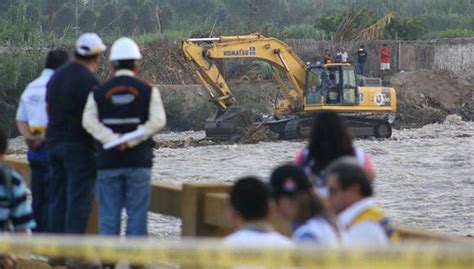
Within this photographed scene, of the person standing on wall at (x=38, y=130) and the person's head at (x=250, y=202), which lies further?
the person standing on wall at (x=38, y=130)

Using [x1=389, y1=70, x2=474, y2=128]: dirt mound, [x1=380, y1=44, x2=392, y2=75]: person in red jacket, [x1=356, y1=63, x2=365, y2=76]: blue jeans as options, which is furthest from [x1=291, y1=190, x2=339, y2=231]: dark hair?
[x1=380, y1=44, x2=392, y2=75]: person in red jacket

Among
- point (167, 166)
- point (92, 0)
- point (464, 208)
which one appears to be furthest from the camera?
point (92, 0)

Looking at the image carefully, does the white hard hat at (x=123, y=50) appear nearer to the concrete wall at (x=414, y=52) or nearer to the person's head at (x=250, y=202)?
the person's head at (x=250, y=202)

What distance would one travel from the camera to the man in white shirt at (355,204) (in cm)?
595

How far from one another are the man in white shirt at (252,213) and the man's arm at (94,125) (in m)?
2.76

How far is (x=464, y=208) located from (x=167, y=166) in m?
13.1

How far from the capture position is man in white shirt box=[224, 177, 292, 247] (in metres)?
5.58

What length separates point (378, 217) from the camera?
6.11 m

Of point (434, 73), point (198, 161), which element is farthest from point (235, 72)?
point (198, 161)

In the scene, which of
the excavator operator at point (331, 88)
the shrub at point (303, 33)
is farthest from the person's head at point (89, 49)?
the shrub at point (303, 33)

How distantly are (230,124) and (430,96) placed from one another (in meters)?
18.1

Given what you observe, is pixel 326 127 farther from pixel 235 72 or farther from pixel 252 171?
pixel 235 72

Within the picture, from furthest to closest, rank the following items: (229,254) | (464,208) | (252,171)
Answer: (252,171) → (464,208) → (229,254)

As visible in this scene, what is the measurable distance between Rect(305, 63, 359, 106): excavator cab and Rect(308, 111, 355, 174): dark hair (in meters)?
35.4
